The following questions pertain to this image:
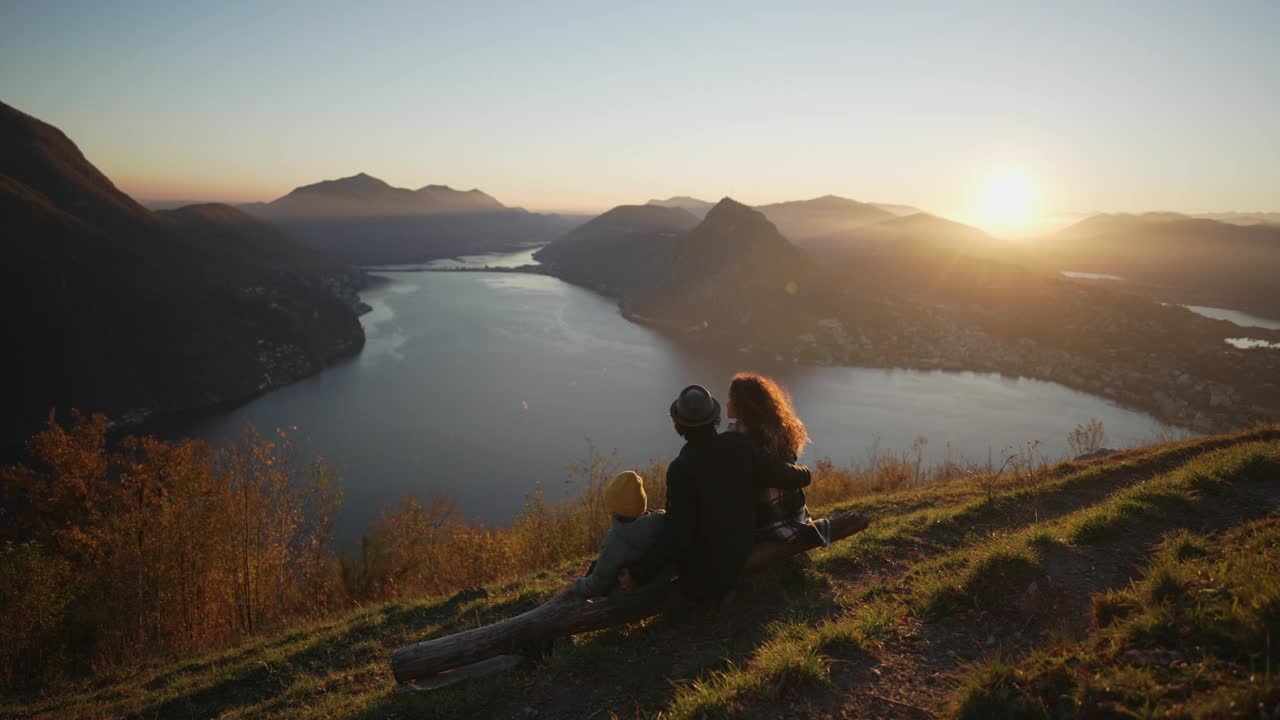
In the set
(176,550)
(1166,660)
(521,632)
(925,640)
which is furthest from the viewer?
(176,550)

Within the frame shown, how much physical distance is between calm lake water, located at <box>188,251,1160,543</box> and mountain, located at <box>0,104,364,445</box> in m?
10.4

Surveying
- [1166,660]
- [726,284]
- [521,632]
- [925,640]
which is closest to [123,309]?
[726,284]

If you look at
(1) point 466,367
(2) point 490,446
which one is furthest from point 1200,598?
(1) point 466,367

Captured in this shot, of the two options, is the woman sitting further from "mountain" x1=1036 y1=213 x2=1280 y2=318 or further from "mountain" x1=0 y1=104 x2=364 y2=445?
"mountain" x1=1036 y1=213 x2=1280 y2=318

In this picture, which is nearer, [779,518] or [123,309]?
[779,518]

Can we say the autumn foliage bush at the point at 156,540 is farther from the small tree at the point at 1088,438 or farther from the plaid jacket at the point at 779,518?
the small tree at the point at 1088,438

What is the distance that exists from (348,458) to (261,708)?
201 ft

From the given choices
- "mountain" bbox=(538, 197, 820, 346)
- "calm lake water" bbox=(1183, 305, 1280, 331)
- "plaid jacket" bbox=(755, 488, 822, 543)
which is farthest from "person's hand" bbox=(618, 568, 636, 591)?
"calm lake water" bbox=(1183, 305, 1280, 331)

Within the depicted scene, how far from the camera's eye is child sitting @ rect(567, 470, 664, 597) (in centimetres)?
461

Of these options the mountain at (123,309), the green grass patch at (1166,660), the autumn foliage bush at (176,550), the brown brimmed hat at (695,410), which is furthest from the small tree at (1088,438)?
the mountain at (123,309)

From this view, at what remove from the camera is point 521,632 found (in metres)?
4.78

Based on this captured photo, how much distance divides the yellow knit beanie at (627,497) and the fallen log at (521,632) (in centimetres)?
77

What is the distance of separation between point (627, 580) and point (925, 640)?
225 centimetres

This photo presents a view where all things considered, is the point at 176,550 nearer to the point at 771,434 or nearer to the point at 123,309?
the point at 771,434
